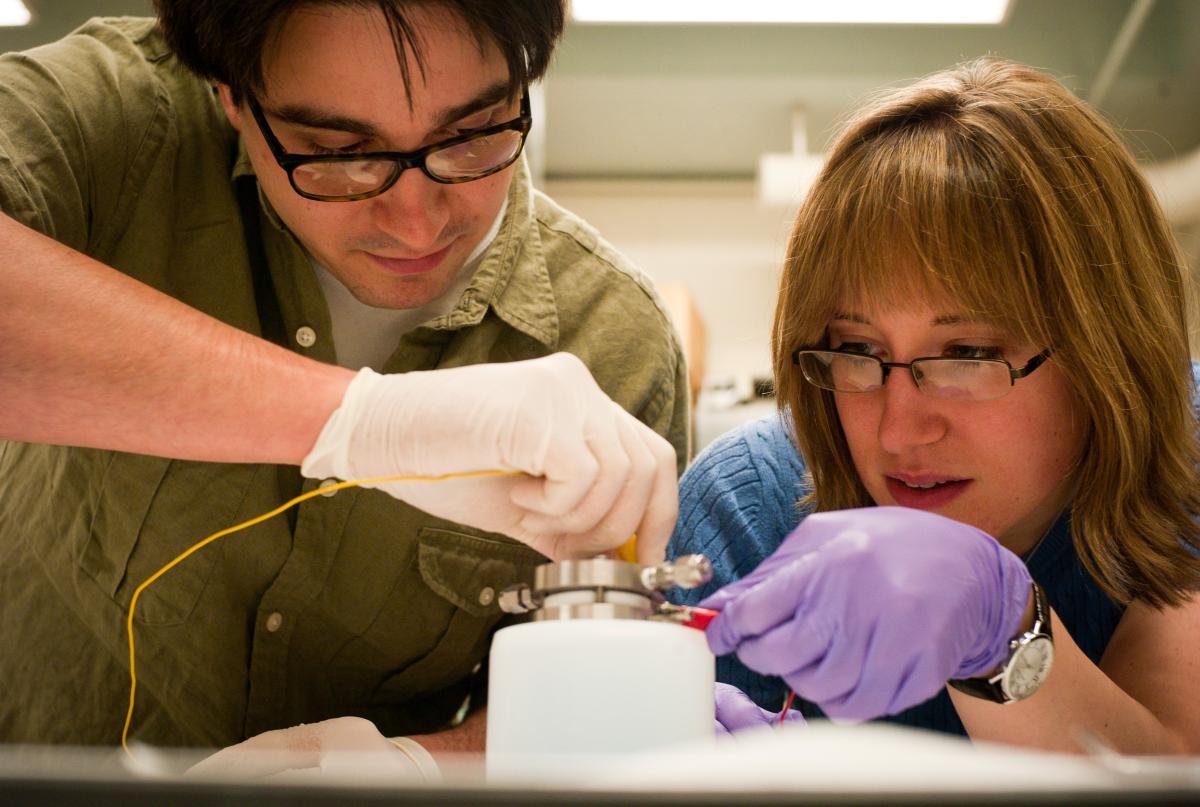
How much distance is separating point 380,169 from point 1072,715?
0.98 metres

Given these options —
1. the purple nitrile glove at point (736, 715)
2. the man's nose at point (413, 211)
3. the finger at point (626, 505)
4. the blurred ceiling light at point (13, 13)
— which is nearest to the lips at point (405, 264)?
the man's nose at point (413, 211)

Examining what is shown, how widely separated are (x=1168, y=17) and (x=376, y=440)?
379 cm

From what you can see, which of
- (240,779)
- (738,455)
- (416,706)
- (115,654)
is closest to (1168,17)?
(738,455)

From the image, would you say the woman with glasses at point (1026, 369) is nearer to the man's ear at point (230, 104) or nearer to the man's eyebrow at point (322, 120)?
the man's eyebrow at point (322, 120)

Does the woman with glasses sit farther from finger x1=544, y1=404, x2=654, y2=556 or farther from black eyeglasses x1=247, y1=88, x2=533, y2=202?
black eyeglasses x1=247, y1=88, x2=533, y2=202

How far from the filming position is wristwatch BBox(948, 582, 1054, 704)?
1061mm

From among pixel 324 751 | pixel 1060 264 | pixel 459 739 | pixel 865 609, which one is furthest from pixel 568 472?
pixel 1060 264

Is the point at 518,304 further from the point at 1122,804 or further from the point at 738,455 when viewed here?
the point at 1122,804

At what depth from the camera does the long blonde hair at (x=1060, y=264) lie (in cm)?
128

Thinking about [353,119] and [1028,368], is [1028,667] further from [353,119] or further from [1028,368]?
[353,119]

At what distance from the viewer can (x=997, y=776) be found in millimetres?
487

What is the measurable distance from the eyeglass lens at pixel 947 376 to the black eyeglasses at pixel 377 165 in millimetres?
507

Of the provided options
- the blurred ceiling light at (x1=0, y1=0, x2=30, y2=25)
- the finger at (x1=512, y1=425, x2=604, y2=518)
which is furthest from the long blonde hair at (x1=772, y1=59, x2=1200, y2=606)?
the blurred ceiling light at (x1=0, y1=0, x2=30, y2=25)

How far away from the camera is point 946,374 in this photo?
130 centimetres
